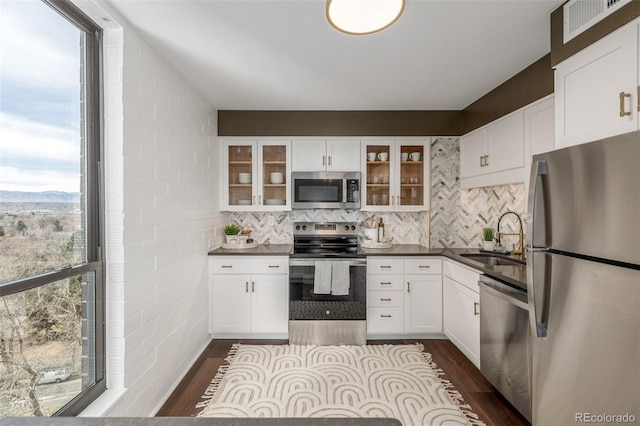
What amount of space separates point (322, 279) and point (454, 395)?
149 centimetres

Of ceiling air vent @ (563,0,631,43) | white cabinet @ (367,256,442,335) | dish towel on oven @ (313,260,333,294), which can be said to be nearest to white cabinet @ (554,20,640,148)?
ceiling air vent @ (563,0,631,43)

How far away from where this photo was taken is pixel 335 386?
255cm

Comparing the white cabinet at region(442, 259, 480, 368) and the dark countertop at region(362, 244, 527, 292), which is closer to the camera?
the dark countertop at region(362, 244, 527, 292)

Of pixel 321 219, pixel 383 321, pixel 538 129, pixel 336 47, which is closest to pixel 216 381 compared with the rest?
pixel 383 321

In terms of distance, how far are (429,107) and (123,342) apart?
139 inches

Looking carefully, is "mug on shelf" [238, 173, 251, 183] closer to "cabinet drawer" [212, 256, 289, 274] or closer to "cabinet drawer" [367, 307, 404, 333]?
"cabinet drawer" [212, 256, 289, 274]

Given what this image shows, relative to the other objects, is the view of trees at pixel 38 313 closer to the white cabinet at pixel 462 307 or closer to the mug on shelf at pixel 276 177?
the mug on shelf at pixel 276 177

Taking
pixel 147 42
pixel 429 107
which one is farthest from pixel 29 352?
pixel 429 107

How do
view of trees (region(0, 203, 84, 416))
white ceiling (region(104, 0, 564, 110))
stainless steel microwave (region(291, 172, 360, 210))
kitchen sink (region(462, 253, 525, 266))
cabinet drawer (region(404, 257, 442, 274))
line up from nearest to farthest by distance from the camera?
view of trees (region(0, 203, 84, 416)) < white ceiling (region(104, 0, 564, 110)) < kitchen sink (region(462, 253, 525, 266)) < cabinet drawer (region(404, 257, 442, 274)) < stainless steel microwave (region(291, 172, 360, 210))

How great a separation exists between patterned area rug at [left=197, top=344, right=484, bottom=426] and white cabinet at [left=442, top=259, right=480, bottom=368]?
0.36 metres

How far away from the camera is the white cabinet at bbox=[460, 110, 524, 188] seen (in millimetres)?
2664

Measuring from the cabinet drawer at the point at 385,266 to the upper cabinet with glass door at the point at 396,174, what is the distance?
68cm

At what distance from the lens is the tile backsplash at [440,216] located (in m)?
3.61

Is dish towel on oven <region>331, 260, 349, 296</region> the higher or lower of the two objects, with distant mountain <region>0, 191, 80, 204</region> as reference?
lower
